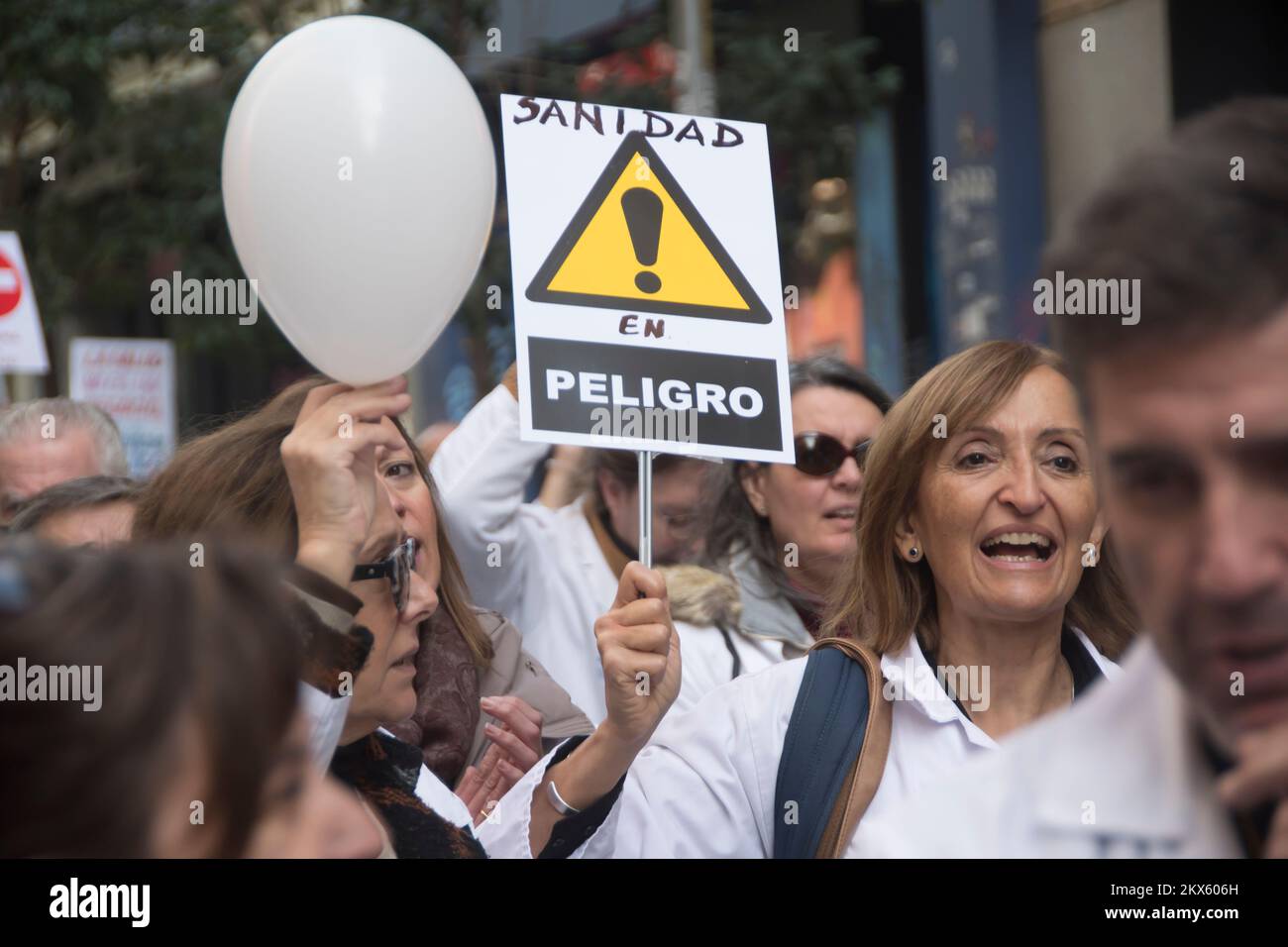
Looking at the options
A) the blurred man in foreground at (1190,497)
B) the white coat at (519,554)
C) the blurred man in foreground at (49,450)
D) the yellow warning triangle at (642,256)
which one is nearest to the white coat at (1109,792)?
the blurred man in foreground at (1190,497)

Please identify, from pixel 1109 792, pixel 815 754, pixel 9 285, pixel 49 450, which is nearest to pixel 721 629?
pixel 815 754

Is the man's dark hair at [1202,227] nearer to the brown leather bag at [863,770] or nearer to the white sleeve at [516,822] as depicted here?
the brown leather bag at [863,770]

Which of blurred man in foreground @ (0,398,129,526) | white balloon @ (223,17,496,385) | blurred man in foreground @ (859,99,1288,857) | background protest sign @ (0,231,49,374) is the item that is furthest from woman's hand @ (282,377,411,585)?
background protest sign @ (0,231,49,374)

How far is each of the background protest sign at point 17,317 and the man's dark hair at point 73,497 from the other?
252cm

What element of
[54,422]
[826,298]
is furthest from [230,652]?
[826,298]

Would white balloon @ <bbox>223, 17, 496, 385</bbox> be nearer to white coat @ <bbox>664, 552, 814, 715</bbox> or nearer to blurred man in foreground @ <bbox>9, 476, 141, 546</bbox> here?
blurred man in foreground @ <bbox>9, 476, 141, 546</bbox>

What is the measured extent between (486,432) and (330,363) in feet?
6.70

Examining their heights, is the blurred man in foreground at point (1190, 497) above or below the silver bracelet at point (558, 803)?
above

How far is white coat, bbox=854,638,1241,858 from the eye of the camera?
136 centimetres

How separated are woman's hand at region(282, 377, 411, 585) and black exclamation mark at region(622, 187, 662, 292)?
665 millimetres

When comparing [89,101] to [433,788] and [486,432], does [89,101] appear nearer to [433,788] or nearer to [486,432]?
[486,432]

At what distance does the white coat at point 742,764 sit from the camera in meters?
2.67

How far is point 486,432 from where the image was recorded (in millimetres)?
4684
